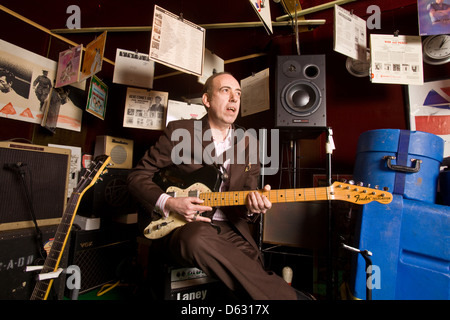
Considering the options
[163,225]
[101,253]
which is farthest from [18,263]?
[163,225]

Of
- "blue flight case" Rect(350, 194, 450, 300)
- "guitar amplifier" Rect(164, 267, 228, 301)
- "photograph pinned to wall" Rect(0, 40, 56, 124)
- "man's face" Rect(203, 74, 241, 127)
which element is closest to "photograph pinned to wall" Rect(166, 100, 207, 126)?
"man's face" Rect(203, 74, 241, 127)

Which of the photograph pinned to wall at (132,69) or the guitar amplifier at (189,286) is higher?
the photograph pinned to wall at (132,69)

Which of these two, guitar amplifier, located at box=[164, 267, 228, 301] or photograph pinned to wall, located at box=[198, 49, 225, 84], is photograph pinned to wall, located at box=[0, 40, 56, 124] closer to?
photograph pinned to wall, located at box=[198, 49, 225, 84]

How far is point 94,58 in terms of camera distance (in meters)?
1.68

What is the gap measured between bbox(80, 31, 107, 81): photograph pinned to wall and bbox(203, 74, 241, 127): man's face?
83cm

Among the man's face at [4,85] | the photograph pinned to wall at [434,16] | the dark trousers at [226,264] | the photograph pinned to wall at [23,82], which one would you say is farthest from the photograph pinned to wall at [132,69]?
the photograph pinned to wall at [434,16]

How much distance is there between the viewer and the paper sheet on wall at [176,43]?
1.62 metres

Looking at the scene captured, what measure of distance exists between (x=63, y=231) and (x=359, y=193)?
1608 millimetres

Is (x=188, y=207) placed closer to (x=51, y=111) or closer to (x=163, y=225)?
(x=163, y=225)

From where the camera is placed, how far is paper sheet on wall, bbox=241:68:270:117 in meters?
2.03

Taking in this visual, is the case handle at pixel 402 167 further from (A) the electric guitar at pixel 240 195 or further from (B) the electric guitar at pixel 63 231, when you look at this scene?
(B) the electric guitar at pixel 63 231

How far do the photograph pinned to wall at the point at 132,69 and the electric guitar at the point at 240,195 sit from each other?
3.61ft

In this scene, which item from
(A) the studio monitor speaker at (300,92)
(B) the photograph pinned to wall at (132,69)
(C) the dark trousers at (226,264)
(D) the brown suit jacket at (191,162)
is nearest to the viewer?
(C) the dark trousers at (226,264)
